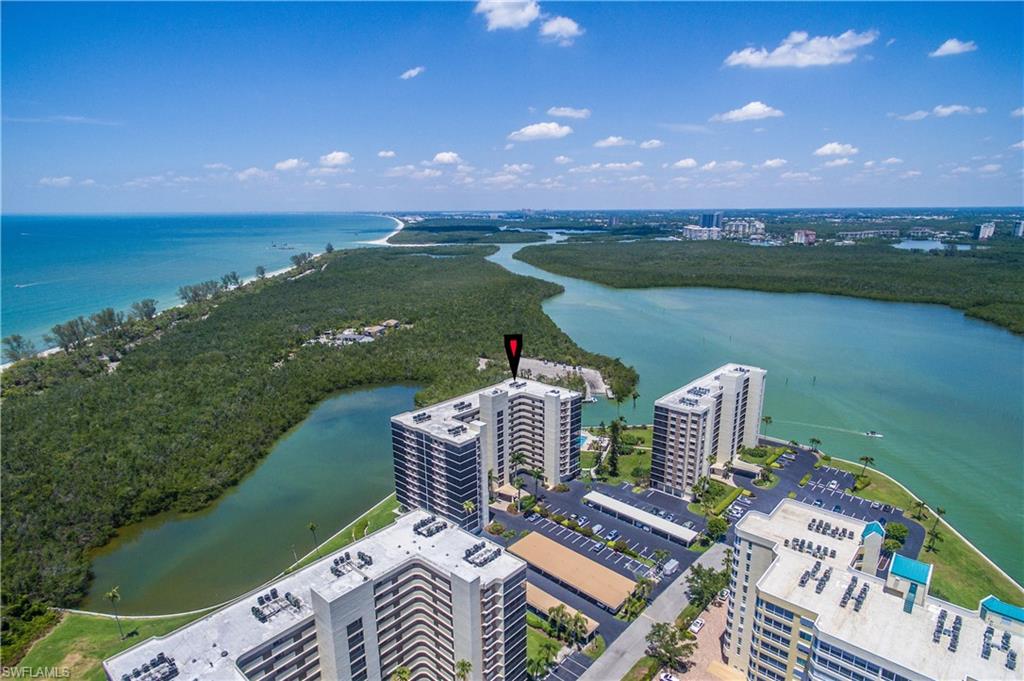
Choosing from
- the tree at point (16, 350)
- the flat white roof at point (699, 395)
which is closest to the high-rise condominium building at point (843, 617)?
the flat white roof at point (699, 395)

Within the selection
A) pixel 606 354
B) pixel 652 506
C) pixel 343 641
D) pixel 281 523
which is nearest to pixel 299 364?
pixel 281 523

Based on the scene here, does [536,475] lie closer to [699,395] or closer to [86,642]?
[699,395]

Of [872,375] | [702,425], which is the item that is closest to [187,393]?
[702,425]

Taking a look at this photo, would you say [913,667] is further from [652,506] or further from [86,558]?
[86,558]

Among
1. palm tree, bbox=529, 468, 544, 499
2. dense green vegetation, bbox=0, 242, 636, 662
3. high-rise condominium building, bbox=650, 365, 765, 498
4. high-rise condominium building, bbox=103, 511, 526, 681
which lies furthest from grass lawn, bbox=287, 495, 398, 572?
high-rise condominium building, bbox=650, 365, 765, 498

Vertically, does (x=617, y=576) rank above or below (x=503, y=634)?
below

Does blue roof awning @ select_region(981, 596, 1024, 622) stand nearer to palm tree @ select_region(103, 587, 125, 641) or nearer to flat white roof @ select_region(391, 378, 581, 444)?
flat white roof @ select_region(391, 378, 581, 444)

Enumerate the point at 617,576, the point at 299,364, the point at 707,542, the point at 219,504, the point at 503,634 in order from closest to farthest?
the point at 503,634 → the point at 617,576 → the point at 707,542 → the point at 219,504 → the point at 299,364
